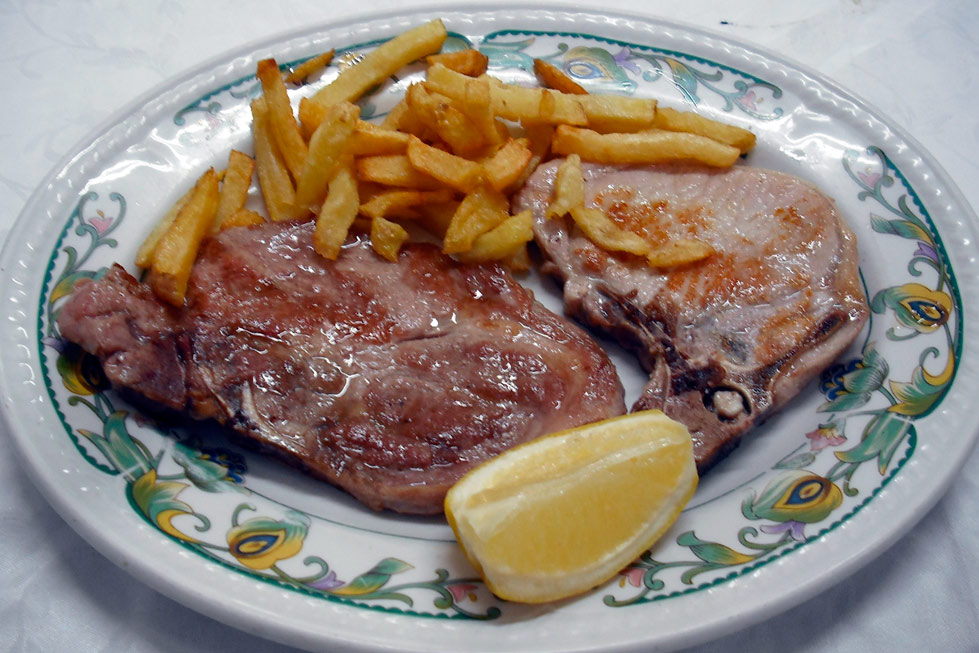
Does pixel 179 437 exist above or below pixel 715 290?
below

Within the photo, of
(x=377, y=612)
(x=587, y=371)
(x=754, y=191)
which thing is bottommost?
(x=377, y=612)

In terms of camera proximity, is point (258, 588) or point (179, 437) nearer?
point (258, 588)

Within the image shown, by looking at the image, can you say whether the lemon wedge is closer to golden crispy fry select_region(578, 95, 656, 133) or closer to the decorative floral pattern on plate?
the decorative floral pattern on plate

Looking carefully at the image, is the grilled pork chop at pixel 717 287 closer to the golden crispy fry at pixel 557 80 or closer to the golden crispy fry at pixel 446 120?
the golden crispy fry at pixel 446 120

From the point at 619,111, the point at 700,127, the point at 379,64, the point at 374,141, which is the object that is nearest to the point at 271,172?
the point at 374,141

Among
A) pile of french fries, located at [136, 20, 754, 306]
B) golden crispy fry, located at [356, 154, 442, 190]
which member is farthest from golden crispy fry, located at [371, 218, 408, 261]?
golden crispy fry, located at [356, 154, 442, 190]

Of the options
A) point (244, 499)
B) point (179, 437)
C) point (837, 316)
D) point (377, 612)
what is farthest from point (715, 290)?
point (179, 437)

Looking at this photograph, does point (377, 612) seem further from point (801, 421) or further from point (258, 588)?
point (801, 421)
